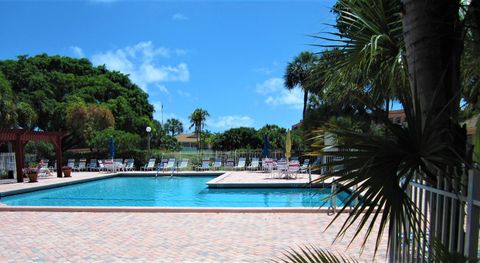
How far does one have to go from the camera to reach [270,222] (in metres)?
7.58

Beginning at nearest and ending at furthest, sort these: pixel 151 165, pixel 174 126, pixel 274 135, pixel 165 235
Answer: pixel 165 235
pixel 151 165
pixel 274 135
pixel 174 126

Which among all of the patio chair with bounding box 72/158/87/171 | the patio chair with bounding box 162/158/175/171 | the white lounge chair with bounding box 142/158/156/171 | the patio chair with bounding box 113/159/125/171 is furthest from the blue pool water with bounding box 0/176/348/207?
the patio chair with bounding box 72/158/87/171

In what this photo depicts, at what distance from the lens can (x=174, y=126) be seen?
100 m

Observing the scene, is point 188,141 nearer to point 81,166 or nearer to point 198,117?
point 198,117

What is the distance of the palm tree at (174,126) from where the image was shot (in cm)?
9931

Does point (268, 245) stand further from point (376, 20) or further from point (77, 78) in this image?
point (77, 78)

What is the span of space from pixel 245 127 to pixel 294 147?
14.1 m

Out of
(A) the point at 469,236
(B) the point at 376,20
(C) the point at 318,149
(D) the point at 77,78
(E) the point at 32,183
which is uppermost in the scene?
(D) the point at 77,78

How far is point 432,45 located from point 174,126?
9965 centimetres

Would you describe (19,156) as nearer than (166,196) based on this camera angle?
No

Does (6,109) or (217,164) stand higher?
(6,109)

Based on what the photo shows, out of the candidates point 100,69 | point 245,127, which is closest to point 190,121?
point 245,127

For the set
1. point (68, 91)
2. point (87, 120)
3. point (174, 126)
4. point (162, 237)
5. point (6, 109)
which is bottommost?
point (162, 237)

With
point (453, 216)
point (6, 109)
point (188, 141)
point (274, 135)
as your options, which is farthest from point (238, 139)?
point (188, 141)
